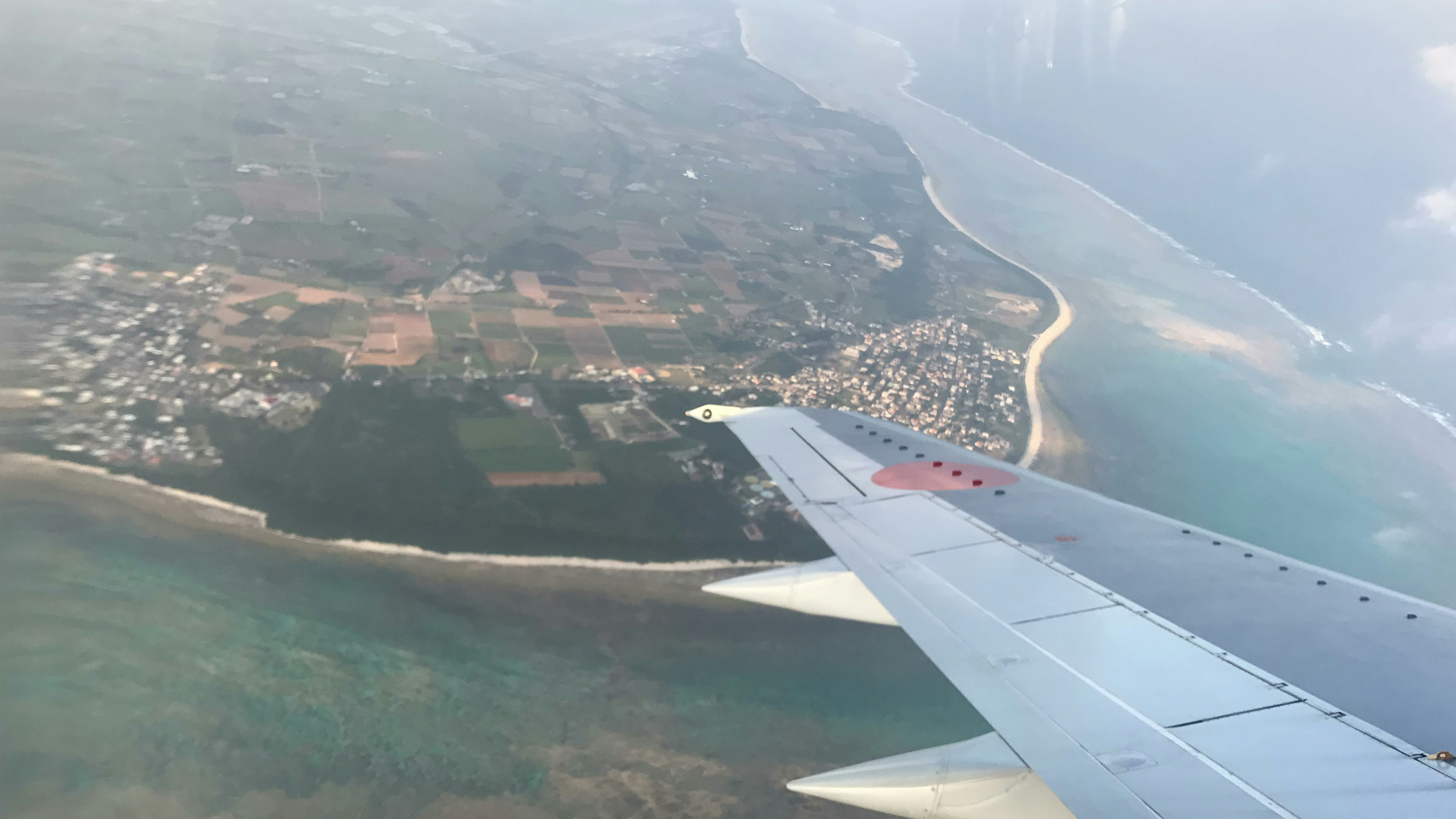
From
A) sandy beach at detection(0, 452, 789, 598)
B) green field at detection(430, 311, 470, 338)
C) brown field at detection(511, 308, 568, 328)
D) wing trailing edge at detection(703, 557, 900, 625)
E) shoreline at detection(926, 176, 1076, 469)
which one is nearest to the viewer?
wing trailing edge at detection(703, 557, 900, 625)

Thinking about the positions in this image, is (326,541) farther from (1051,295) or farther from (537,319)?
(1051,295)

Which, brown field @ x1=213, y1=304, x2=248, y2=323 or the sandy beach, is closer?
the sandy beach

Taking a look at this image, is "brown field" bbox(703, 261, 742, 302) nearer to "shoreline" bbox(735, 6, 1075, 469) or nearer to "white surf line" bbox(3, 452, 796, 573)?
"shoreline" bbox(735, 6, 1075, 469)

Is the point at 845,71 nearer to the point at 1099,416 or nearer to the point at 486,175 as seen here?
the point at 486,175

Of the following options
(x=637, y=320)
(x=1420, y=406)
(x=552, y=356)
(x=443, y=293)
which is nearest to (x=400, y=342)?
(x=443, y=293)

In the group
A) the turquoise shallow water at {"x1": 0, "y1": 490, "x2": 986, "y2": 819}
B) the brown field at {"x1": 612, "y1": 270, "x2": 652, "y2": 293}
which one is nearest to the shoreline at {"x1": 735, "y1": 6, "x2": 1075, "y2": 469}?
the turquoise shallow water at {"x1": 0, "y1": 490, "x2": 986, "y2": 819}

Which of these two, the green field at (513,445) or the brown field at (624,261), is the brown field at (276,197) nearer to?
the brown field at (624,261)
